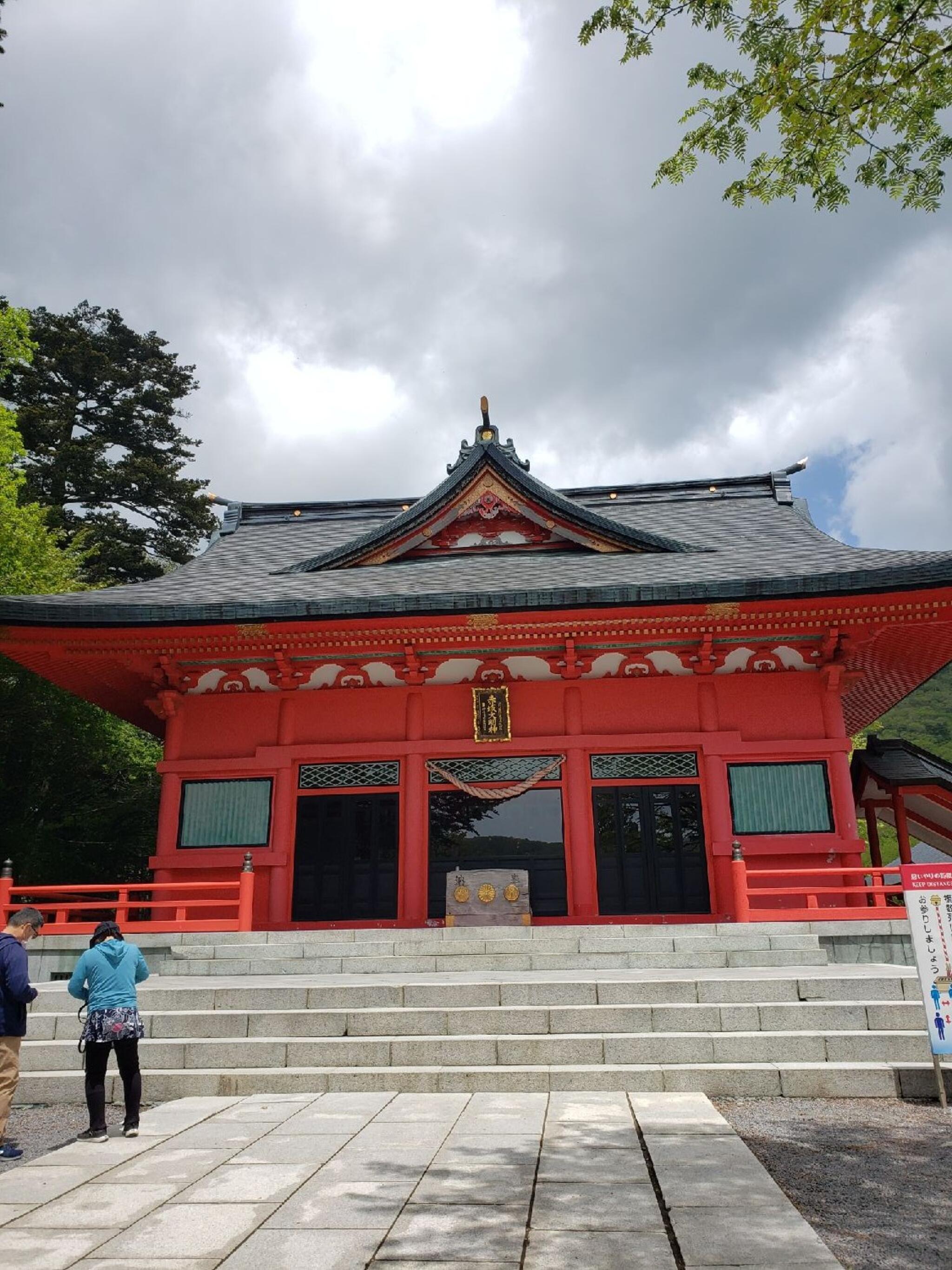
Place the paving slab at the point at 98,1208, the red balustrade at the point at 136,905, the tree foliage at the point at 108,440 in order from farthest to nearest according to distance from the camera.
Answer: the tree foliage at the point at 108,440, the red balustrade at the point at 136,905, the paving slab at the point at 98,1208

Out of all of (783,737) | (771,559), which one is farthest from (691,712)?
(771,559)

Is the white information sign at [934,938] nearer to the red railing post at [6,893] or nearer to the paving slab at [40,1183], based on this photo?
the paving slab at [40,1183]

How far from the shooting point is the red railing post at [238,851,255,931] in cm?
1093

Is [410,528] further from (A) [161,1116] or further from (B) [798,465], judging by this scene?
(A) [161,1116]

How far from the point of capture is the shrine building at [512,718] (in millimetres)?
12203

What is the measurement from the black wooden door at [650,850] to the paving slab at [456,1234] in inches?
344

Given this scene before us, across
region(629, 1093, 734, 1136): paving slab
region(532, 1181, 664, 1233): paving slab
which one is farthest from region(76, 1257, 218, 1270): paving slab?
region(629, 1093, 734, 1136): paving slab

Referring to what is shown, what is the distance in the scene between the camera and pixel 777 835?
12.3m

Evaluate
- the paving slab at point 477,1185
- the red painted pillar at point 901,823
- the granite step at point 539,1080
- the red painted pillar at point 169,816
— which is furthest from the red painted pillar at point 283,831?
the red painted pillar at point 901,823

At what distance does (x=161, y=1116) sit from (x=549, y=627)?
8.11 metres

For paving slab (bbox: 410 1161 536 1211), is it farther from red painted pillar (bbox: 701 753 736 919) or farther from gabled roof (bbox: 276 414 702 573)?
gabled roof (bbox: 276 414 702 573)

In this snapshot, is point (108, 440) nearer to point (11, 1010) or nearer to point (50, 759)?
point (50, 759)

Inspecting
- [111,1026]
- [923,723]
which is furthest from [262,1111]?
[923,723]

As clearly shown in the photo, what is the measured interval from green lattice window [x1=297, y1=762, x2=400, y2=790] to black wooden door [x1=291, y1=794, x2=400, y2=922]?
16 centimetres
